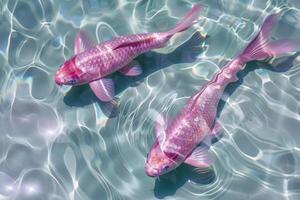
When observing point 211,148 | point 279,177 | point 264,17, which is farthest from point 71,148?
point 264,17

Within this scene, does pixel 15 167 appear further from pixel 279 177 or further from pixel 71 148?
pixel 279 177

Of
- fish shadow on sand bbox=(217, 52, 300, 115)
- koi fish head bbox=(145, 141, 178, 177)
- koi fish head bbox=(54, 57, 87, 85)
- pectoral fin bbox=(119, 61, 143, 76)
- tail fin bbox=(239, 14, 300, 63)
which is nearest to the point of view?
koi fish head bbox=(145, 141, 178, 177)

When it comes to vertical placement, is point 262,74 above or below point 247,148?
above

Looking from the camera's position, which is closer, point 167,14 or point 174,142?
point 174,142

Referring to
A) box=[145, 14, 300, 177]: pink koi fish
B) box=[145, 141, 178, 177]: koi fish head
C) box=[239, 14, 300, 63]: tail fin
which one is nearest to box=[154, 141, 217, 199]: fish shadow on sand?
box=[145, 14, 300, 177]: pink koi fish

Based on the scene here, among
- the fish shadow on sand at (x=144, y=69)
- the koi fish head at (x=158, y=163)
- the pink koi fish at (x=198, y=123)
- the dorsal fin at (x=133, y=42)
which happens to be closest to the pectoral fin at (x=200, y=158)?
the pink koi fish at (x=198, y=123)

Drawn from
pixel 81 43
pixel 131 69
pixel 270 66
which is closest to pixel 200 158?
pixel 131 69

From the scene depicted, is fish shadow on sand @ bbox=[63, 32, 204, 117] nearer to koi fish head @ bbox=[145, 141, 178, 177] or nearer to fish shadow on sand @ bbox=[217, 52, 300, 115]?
fish shadow on sand @ bbox=[217, 52, 300, 115]
